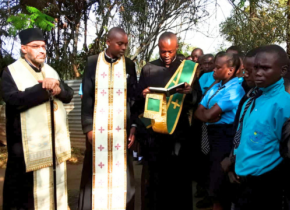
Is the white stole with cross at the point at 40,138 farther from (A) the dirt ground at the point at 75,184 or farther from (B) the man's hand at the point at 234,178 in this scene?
(B) the man's hand at the point at 234,178

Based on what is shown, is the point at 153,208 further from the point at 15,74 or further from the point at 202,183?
the point at 15,74

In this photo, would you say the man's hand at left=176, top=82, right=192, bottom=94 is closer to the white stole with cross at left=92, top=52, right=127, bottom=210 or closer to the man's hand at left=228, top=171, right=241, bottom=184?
the white stole with cross at left=92, top=52, right=127, bottom=210

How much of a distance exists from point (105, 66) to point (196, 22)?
5753 mm

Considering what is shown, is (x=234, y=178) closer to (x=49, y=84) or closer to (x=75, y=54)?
(x=49, y=84)

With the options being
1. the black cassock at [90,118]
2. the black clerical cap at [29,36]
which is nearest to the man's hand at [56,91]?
the black cassock at [90,118]

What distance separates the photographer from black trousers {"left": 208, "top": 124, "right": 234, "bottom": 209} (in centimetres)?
327

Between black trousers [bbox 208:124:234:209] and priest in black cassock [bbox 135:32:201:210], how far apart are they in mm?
343

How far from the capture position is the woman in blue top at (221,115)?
3.22 metres

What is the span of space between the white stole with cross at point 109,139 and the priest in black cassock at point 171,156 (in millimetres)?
326

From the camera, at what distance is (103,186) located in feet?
12.4

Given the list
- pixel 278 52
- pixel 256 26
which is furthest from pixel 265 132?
pixel 256 26

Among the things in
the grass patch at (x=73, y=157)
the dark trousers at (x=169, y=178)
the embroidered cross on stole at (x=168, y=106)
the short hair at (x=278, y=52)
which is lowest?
the grass patch at (x=73, y=157)

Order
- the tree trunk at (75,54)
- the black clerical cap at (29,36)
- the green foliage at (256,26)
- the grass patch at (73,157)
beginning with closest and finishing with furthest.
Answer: the black clerical cap at (29,36)
the grass patch at (73,157)
the green foliage at (256,26)
the tree trunk at (75,54)

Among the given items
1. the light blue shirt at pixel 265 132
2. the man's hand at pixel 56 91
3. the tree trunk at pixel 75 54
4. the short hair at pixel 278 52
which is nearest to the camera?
the light blue shirt at pixel 265 132
